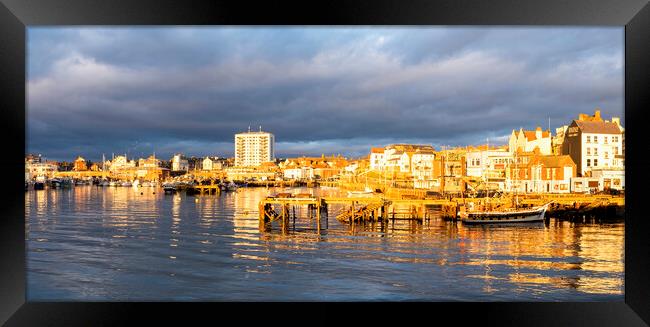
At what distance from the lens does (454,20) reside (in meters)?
5.54

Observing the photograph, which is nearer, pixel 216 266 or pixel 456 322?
pixel 456 322

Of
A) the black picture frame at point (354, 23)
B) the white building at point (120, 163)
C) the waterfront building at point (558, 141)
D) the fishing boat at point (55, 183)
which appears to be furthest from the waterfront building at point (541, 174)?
the white building at point (120, 163)

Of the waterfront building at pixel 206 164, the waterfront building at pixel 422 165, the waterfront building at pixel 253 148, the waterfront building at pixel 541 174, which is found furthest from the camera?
the waterfront building at pixel 206 164

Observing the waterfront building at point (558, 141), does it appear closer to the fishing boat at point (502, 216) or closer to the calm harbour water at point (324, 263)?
the fishing boat at point (502, 216)

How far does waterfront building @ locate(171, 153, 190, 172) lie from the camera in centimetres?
8218

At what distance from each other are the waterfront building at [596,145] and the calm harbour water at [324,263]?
1102 cm

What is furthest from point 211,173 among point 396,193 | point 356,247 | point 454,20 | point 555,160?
point 454,20

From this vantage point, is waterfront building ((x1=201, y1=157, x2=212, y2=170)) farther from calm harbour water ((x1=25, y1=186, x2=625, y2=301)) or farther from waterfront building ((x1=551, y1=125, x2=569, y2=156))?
calm harbour water ((x1=25, y1=186, x2=625, y2=301))

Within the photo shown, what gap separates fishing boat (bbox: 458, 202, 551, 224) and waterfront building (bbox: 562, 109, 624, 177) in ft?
36.3

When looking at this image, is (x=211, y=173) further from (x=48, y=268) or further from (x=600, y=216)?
(x=48, y=268)

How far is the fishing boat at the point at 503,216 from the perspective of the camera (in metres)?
27.2

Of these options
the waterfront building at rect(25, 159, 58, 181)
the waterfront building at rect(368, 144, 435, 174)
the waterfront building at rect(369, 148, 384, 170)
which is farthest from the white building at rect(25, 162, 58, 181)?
the waterfront building at rect(368, 144, 435, 174)

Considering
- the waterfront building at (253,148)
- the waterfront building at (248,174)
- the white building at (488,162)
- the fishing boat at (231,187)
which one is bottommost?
the fishing boat at (231,187)

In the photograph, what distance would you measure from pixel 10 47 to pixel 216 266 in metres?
10.2
